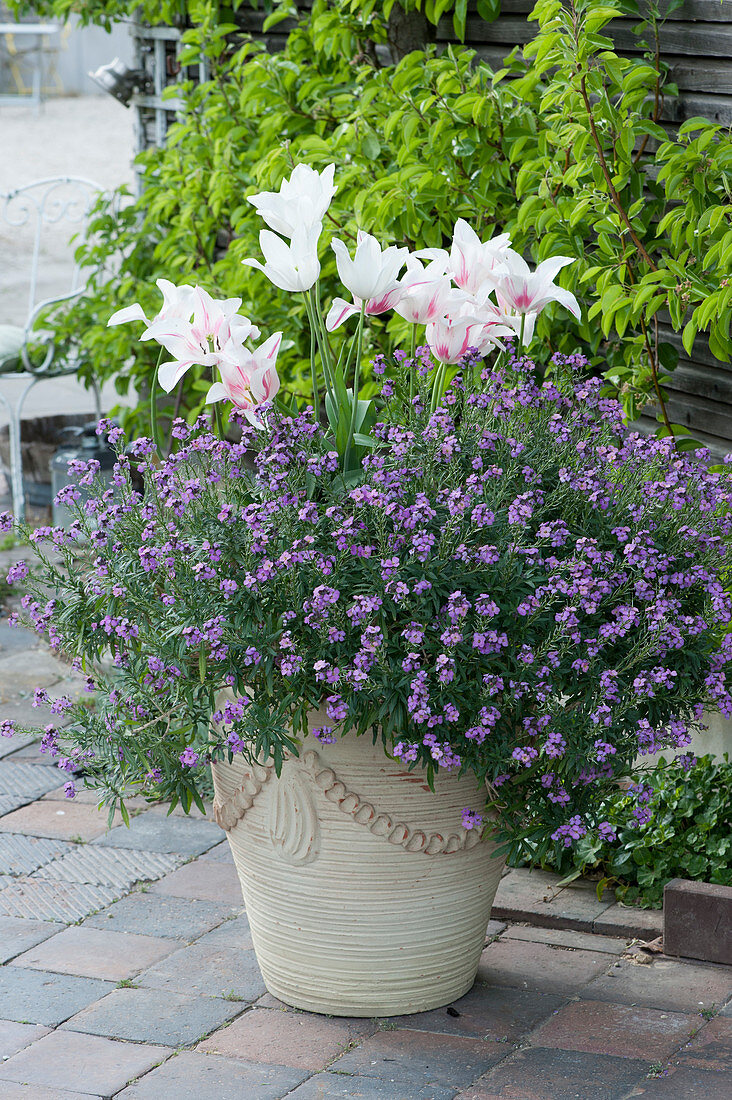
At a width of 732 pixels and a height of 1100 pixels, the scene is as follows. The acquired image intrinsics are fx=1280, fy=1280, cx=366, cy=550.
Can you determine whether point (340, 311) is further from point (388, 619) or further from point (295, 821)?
point (295, 821)

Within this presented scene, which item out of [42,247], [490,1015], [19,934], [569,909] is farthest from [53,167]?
[490,1015]

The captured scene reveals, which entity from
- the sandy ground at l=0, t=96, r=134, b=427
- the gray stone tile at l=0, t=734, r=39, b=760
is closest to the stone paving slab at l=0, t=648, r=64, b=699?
the gray stone tile at l=0, t=734, r=39, b=760

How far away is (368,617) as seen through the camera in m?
2.12

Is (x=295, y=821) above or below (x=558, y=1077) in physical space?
above

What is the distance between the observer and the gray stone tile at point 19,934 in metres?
2.80

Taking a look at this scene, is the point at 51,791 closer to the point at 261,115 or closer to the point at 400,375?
the point at 400,375

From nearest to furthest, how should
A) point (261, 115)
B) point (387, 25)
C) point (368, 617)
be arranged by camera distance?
point (368, 617), point (387, 25), point (261, 115)

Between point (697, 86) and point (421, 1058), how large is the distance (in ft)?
7.62

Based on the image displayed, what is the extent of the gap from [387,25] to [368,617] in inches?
96.3

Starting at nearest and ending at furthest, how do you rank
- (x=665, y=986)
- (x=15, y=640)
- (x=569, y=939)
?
(x=665, y=986), (x=569, y=939), (x=15, y=640)

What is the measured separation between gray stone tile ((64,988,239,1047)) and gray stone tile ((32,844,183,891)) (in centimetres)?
55

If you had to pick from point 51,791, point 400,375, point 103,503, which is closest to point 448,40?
point 400,375

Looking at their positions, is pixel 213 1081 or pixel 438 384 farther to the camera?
pixel 438 384

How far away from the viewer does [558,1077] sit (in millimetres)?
2252
